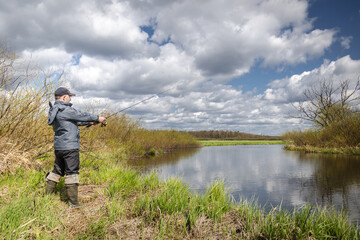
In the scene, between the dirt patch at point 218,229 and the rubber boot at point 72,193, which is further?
the rubber boot at point 72,193

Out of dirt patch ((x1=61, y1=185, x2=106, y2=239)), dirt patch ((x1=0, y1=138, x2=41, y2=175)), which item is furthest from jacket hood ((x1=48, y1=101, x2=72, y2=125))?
dirt patch ((x1=0, y1=138, x2=41, y2=175))

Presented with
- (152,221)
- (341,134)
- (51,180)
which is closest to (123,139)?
(51,180)

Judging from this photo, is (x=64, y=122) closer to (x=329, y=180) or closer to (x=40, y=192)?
(x=40, y=192)

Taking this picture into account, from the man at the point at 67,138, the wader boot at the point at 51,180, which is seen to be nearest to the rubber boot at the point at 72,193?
the man at the point at 67,138

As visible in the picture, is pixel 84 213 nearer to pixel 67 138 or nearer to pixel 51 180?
pixel 51 180

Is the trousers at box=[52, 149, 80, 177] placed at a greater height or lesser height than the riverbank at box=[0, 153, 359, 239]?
greater

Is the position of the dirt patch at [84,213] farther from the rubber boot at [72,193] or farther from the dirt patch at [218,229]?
the dirt patch at [218,229]

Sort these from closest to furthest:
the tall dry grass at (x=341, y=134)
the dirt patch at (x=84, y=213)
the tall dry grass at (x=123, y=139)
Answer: the dirt patch at (x=84, y=213), the tall dry grass at (x=123, y=139), the tall dry grass at (x=341, y=134)

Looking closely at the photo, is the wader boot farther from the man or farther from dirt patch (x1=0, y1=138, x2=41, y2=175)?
dirt patch (x1=0, y1=138, x2=41, y2=175)

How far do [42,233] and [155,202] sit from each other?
1.83m

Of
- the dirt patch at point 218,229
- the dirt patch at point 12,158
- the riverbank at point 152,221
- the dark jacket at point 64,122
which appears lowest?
the dirt patch at point 218,229

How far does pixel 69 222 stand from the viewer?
3.57 meters

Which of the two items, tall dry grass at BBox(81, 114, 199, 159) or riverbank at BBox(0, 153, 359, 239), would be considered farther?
tall dry grass at BBox(81, 114, 199, 159)

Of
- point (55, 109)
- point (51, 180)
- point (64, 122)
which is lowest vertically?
point (51, 180)
